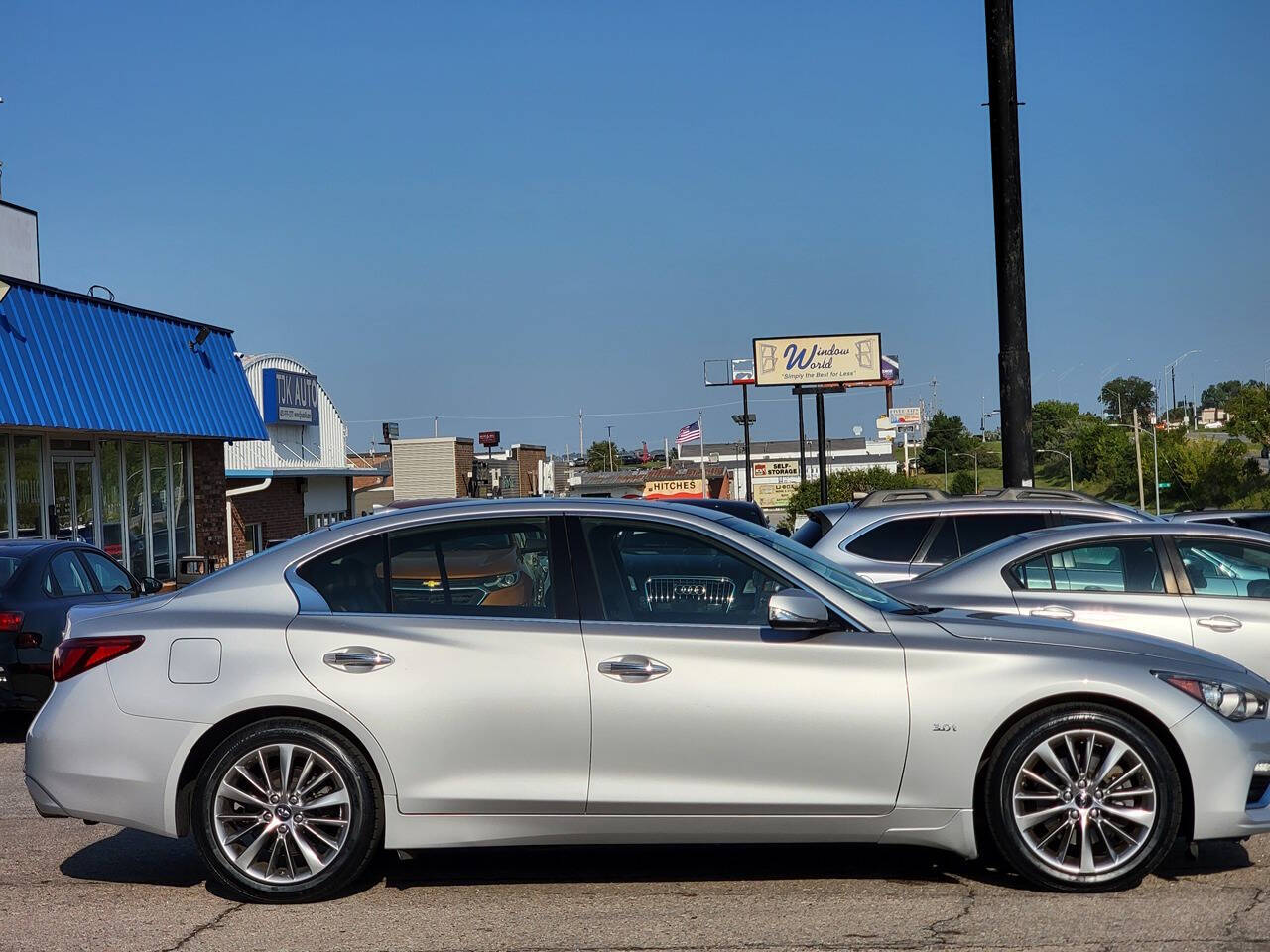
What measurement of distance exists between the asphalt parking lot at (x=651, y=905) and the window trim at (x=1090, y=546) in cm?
189

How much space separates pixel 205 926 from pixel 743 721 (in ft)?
7.34

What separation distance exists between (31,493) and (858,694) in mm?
16797

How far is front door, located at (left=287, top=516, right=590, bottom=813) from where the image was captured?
18.2ft

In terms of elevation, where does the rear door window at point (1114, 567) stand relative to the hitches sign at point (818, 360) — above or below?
below

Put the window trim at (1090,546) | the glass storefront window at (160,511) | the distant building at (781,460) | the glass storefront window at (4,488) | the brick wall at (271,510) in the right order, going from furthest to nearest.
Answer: the distant building at (781,460) → the brick wall at (271,510) → the glass storefront window at (160,511) → the glass storefront window at (4,488) → the window trim at (1090,546)

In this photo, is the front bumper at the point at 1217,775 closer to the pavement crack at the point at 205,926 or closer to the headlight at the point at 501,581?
the headlight at the point at 501,581

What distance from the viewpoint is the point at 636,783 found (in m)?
5.52

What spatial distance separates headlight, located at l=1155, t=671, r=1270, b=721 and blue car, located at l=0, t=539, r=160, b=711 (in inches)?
286

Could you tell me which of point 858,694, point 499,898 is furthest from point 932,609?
point 499,898

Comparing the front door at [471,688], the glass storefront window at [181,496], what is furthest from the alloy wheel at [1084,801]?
the glass storefront window at [181,496]

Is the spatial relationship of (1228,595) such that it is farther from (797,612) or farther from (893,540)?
(797,612)

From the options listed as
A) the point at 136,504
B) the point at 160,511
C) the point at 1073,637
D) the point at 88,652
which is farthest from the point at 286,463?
the point at 1073,637

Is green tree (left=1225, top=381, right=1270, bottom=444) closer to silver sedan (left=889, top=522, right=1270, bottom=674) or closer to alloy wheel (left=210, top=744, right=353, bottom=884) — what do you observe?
silver sedan (left=889, top=522, right=1270, bottom=674)

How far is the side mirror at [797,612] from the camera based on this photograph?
5453 millimetres
